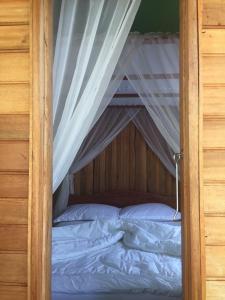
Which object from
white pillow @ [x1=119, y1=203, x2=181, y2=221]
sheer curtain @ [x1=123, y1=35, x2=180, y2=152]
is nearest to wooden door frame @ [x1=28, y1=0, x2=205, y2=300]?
sheer curtain @ [x1=123, y1=35, x2=180, y2=152]

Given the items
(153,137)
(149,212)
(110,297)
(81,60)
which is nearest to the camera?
(81,60)

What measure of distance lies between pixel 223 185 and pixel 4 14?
1.23 metres

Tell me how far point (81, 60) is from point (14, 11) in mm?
382

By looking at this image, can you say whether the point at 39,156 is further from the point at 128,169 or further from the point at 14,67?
the point at 128,169

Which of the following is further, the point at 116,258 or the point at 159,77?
the point at 116,258

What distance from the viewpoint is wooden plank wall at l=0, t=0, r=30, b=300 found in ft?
4.91

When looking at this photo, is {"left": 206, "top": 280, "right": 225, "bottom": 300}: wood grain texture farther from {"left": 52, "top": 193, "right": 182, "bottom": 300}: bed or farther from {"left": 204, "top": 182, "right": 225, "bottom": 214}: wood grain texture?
{"left": 52, "top": 193, "right": 182, "bottom": 300}: bed

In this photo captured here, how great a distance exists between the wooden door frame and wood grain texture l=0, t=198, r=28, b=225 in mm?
37

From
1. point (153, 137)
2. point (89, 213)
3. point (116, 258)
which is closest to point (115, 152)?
point (153, 137)

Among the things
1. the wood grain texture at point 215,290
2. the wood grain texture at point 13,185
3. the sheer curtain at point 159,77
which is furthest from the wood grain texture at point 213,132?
the sheer curtain at point 159,77

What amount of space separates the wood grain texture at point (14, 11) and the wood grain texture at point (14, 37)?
0.09 ft

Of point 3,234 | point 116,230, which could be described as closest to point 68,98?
point 3,234

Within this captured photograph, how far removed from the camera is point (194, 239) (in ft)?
4.73

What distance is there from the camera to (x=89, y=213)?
12.8 feet
